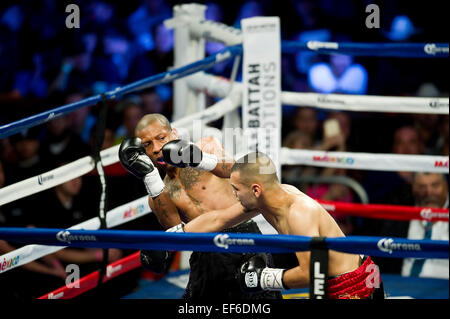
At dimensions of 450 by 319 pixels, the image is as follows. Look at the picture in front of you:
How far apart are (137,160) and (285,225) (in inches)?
26.0

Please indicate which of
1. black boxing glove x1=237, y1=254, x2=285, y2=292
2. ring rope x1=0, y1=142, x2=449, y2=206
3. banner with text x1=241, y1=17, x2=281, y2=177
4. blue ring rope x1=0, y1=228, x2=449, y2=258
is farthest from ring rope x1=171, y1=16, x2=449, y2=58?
blue ring rope x1=0, y1=228, x2=449, y2=258

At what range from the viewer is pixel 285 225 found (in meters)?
3.05

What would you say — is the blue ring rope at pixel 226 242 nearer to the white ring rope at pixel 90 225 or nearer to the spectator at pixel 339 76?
the white ring rope at pixel 90 225

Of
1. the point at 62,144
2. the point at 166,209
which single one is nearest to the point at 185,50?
the point at 62,144

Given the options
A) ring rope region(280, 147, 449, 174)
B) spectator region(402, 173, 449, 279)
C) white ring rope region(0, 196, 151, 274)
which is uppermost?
ring rope region(280, 147, 449, 174)

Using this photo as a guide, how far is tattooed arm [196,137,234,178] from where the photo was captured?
11.5 feet

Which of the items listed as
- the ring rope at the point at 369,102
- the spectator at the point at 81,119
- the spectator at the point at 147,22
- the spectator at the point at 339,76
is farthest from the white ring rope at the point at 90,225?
the spectator at the point at 147,22

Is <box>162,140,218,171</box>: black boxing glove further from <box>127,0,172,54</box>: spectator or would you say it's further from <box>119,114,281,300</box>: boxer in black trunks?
<box>127,0,172,54</box>: spectator

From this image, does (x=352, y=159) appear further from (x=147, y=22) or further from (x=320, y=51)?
(x=147, y=22)

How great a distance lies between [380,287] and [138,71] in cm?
398

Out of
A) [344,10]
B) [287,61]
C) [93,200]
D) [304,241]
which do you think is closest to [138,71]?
[287,61]

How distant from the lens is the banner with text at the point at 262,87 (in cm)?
434

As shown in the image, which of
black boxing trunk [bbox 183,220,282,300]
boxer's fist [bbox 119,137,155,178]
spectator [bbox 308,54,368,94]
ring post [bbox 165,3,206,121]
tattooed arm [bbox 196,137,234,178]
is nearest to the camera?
boxer's fist [bbox 119,137,155,178]

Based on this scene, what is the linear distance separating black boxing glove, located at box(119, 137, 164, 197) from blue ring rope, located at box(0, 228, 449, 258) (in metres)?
0.57
